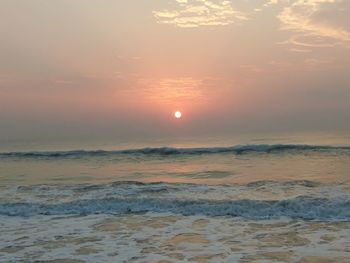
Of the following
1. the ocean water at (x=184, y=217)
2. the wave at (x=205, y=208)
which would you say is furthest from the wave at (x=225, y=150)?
the wave at (x=205, y=208)

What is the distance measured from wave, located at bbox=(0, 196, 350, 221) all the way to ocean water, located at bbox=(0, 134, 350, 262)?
1.3 inches

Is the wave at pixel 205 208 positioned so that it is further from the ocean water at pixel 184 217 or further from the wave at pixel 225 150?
the wave at pixel 225 150

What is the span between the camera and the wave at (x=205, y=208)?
12883mm

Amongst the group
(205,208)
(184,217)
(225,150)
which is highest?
(225,150)

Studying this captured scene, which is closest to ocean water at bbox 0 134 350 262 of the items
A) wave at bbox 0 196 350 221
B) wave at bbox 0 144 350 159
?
wave at bbox 0 196 350 221

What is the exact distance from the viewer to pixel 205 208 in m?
14.0

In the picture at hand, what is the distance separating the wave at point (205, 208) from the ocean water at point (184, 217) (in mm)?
34

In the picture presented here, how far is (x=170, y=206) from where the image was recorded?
14.6 m

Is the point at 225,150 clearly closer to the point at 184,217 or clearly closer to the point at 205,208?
the point at 205,208

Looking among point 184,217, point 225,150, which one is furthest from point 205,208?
point 225,150

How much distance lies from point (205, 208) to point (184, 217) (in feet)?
3.77

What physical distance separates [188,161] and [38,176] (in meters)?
12.2

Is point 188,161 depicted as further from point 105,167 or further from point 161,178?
point 161,178

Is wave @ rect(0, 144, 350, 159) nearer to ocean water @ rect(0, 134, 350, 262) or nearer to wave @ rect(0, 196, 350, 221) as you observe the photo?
ocean water @ rect(0, 134, 350, 262)
